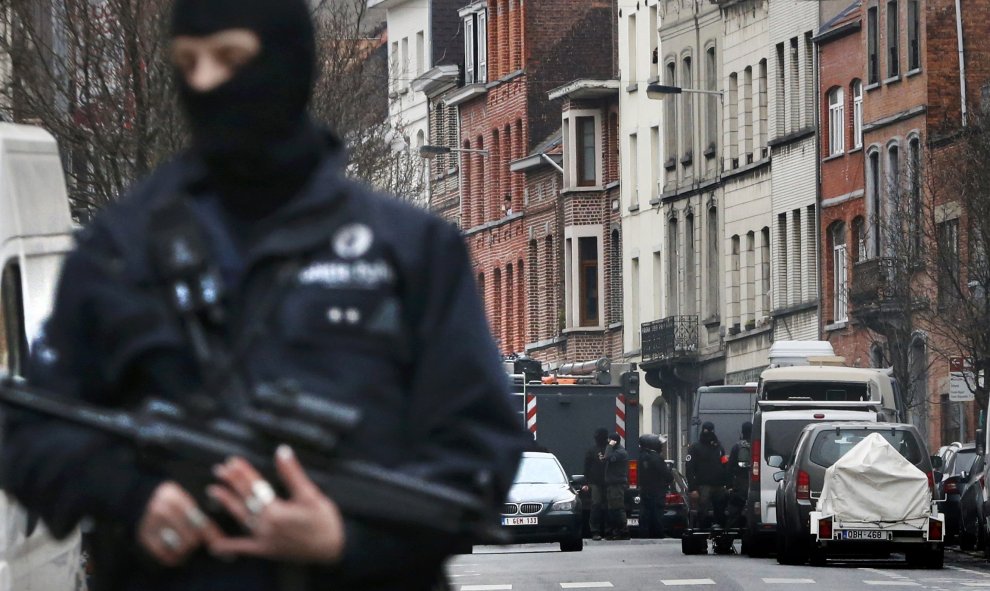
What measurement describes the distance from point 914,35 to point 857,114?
483 cm

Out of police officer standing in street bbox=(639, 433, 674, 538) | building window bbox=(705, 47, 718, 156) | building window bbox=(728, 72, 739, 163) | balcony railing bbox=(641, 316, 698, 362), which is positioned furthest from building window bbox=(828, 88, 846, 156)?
police officer standing in street bbox=(639, 433, 674, 538)

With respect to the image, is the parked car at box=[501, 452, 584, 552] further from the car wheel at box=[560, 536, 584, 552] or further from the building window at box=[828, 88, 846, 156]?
the building window at box=[828, 88, 846, 156]

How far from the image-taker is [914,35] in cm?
6206

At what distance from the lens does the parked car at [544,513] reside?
119 ft

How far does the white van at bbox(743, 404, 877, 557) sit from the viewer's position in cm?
3362

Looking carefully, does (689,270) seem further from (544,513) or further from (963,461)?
(544,513)

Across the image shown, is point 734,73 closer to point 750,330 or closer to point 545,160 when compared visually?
point 750,330

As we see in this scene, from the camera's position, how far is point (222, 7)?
428 cm

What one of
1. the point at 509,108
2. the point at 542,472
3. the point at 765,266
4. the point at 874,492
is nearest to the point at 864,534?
the point at 874,492

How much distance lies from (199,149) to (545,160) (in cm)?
8503

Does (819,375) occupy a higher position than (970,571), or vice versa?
(819,375)

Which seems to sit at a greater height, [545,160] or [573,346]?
[545,160]

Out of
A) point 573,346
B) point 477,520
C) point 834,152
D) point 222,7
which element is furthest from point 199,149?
point 573,346

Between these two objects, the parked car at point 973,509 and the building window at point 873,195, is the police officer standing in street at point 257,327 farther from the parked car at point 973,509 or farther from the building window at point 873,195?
the building window at point 873,195
